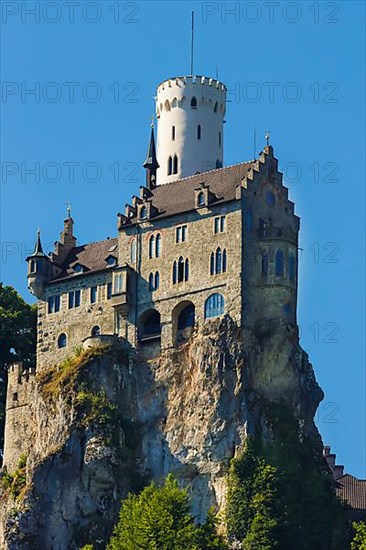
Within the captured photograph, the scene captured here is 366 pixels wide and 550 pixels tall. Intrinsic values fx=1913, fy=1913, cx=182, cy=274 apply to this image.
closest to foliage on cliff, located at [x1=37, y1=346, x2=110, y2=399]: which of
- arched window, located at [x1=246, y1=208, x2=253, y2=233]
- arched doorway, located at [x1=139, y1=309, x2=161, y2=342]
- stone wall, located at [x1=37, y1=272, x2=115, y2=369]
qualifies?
stone wall, located at [x1=37, y1=272, x2=115, y2=369]

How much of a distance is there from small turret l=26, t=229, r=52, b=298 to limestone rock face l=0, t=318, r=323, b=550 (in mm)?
Result: 11296

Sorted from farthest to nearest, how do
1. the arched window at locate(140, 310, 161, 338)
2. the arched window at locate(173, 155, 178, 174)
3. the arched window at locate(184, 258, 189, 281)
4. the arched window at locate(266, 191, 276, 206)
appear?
the arched window at locate(173, 155, 178, 174) < the arched window at locate(266, 191, 276, 206) < the arched window at locate(140, 310, 161, 338) < the arched window at locate(184, 258, 189, 281)

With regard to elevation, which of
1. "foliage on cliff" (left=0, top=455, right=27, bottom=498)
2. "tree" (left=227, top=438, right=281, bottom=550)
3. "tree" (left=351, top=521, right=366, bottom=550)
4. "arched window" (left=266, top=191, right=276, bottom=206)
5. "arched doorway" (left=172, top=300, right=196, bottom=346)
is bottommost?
"tree" (left=351, top=521, right=366, bottom=550)

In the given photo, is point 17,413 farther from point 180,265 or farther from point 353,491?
point 353,491

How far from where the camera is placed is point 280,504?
136m

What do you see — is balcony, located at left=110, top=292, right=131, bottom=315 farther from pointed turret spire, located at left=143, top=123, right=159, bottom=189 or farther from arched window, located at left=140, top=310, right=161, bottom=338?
pointed turret spire, located at left=143, top=123, right=159, bottom=189

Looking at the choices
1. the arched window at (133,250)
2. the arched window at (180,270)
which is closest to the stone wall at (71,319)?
the arched window at (133,250)

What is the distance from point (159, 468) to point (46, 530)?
31.1ft

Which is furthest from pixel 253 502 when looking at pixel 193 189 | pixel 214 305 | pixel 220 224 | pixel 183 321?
pixel 193 189

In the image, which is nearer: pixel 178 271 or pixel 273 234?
pixel 273 234

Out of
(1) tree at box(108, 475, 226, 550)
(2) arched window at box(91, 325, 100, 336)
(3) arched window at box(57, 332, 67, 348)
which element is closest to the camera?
(1) tree at box(108, 475, 226, 550)

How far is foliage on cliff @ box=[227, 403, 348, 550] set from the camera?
5295 inches

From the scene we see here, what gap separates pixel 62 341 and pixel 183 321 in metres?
11.2

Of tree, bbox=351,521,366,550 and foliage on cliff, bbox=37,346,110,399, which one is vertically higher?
foliage on cliff, bbox=37,346,110,399
